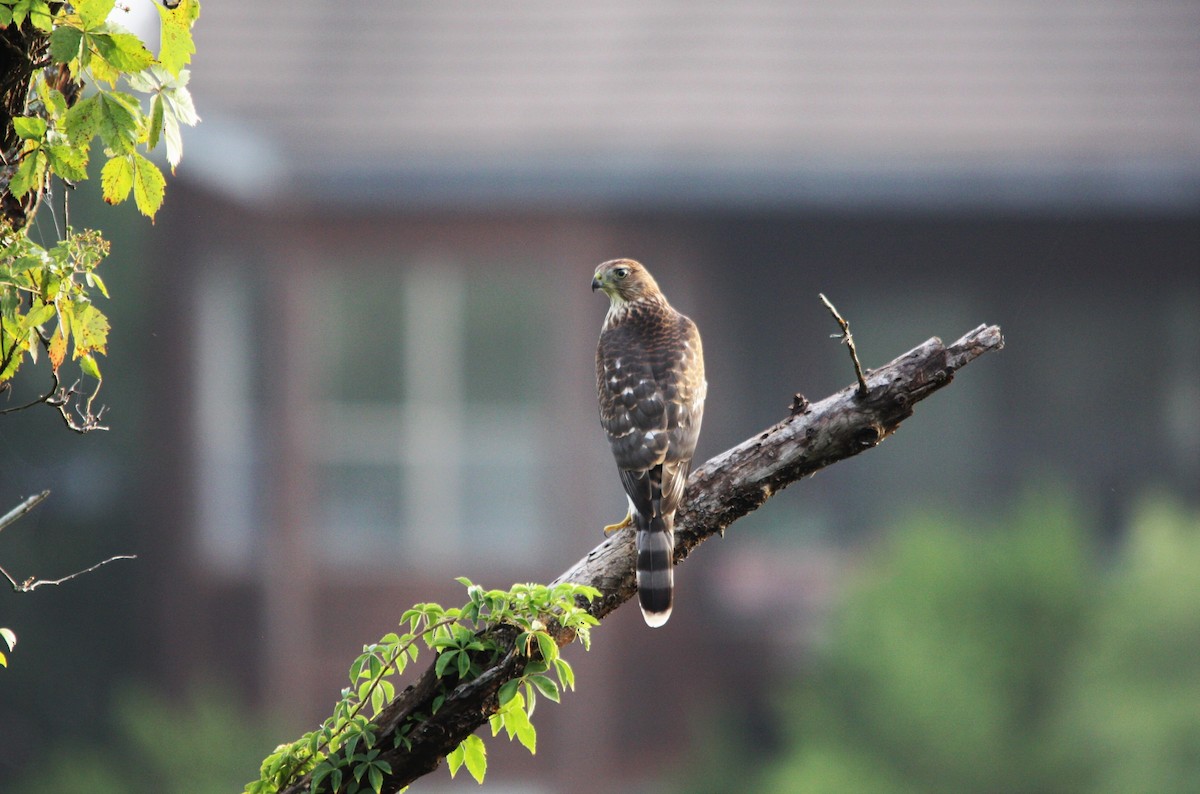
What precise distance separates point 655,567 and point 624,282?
2.06 m

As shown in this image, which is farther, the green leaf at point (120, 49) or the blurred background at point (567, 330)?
the blurred background at point (567, 330)

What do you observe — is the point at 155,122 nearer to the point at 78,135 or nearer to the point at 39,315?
the point at 78,135

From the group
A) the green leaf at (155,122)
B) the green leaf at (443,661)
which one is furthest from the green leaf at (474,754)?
the green leaf at (155,122)

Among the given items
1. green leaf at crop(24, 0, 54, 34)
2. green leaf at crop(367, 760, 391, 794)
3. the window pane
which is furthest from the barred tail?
the window pane

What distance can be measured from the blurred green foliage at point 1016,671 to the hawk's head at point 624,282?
10.7 feet

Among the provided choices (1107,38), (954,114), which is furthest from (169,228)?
(1107,38)

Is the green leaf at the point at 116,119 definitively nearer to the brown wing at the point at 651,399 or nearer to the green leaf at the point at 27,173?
the green leaf at the point at 27,173

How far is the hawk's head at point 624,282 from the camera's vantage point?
4.94 m

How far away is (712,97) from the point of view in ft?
35.2

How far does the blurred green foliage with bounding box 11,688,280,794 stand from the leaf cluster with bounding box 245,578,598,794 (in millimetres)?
7267

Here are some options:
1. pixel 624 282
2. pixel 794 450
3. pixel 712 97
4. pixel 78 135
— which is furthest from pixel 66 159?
pixel 712 97

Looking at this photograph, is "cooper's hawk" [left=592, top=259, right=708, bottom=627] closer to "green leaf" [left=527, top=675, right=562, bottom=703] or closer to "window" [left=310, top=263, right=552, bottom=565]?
"green leaf" [left=527, top=675, right=562, bottom=703]

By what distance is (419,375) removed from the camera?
1062 cm

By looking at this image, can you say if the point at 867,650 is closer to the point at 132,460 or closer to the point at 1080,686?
the point at 1080,686
